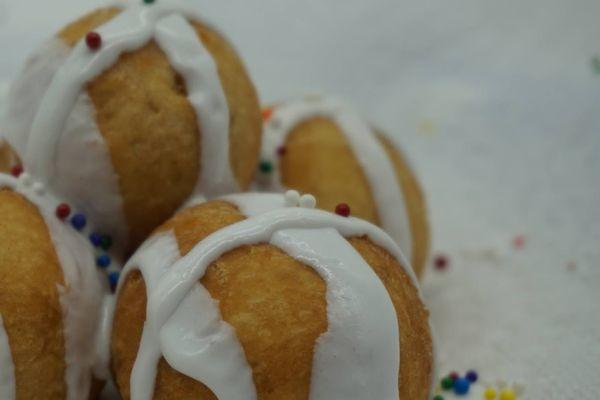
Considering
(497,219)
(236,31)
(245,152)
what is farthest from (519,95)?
(245,152)

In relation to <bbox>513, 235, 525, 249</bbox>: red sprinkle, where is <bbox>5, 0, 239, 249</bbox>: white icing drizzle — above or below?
above

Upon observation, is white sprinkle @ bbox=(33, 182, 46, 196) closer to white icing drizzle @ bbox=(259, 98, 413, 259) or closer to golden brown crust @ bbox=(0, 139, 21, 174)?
golden brown crust @ bbox=(0, 139, 21, 174)

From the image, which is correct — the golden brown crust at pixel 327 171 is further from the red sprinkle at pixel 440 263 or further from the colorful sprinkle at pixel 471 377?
the red sprinkle at pixel 440 263

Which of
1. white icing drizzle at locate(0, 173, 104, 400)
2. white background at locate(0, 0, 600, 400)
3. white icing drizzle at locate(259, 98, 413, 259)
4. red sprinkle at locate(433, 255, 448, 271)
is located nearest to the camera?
white icing drizzle at locate(0, 173, 104, 400)

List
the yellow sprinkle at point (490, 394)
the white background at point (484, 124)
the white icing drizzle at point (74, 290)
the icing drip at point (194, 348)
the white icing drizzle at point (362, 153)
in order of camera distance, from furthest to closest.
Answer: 1. the white background at point (484, 124)
2. the white icing drizzle at point (362, 153)
3. the yellow sprinkle at point (490, 394)
4. the white icing drizzle at point (74, 290)
5. the icing drip at point (194, 348)

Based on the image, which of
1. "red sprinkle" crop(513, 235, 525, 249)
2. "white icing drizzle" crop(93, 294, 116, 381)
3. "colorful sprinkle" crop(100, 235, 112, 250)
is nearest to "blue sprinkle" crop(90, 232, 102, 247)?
"colorful sprinkle" crop(100, 235, 112, 250)

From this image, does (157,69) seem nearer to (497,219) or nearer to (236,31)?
(497,219)

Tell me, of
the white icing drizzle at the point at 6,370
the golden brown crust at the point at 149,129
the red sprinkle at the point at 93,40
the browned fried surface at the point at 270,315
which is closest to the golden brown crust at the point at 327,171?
the golden brown crust at the point at 149,129
